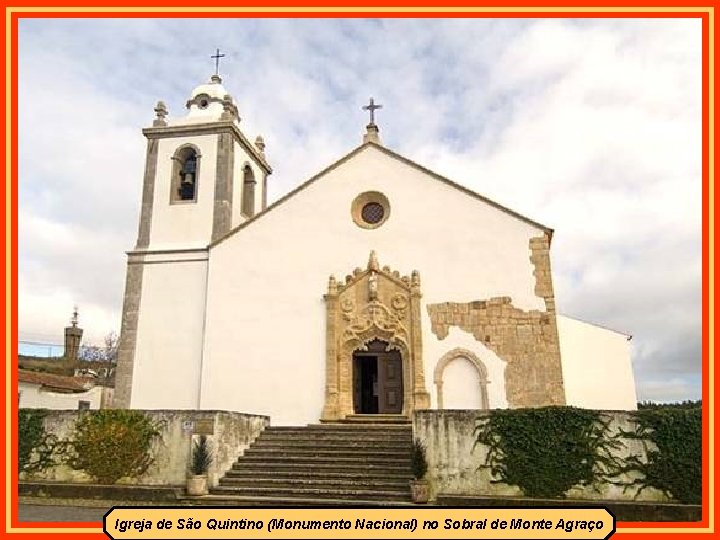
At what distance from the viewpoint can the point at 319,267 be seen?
16.6 m

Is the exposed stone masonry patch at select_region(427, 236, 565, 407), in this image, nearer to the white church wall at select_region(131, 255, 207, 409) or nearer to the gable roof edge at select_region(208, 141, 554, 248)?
the gable roof edge at select_region(208, 141, 554, 248)

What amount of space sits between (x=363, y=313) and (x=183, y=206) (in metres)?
7.75

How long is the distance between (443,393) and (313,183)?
286 inches

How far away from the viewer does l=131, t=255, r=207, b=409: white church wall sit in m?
16.8

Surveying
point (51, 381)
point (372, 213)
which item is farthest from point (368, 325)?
point (51, 381)

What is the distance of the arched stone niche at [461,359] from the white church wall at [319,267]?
0.69ft

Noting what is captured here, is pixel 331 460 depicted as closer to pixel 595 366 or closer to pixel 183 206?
pixel 595 366

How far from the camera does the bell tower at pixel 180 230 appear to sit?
17078mm

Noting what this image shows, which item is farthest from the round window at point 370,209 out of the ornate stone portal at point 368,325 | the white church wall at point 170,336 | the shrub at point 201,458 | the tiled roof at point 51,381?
the tiled roof at point 51,381

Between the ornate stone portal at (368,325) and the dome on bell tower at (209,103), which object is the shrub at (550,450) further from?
the dome on bell tower at (209,103)

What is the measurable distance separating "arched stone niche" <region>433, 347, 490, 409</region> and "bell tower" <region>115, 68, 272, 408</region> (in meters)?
6.91
